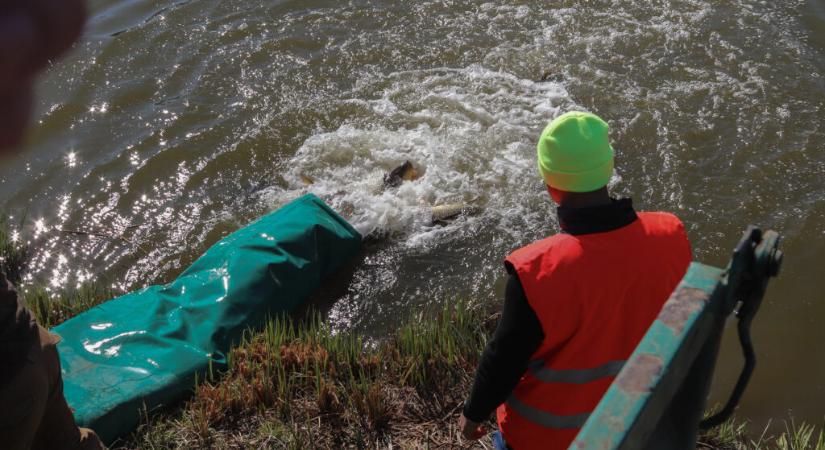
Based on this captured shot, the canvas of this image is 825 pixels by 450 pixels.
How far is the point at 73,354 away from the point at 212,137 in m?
3.48

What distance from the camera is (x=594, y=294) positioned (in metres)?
2.17

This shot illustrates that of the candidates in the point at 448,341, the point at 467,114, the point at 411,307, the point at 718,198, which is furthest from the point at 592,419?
the point at 467,114

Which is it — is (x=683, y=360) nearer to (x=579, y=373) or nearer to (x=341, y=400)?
(x=579, y=373)

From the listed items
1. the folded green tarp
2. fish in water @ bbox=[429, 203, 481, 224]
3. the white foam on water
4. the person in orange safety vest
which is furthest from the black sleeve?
fish in water @ bbox=[429, 203, 481, 224]

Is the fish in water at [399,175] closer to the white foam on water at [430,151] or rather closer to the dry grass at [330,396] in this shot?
the white foam on water at [430,151]

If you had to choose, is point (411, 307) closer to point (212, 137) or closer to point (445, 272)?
point (445, 272)

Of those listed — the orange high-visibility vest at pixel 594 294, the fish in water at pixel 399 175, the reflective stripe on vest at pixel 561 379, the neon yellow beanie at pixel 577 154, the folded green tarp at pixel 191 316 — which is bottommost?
the fish in water at pixel 399 175

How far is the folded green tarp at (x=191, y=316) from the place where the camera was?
3.50 meters

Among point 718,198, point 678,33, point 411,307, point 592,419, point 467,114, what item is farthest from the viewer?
point 678,33

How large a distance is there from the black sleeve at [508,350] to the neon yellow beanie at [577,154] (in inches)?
14.3

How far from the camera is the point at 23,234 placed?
19.3 feet

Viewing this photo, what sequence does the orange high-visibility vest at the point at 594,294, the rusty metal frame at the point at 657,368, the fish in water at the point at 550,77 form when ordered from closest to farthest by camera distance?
the rusty metal frame at the point at 657,368, the orange high-visibility vest at the point at 594,294, the fish in water at the point at 550,77

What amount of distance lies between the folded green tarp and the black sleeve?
6.20 ft

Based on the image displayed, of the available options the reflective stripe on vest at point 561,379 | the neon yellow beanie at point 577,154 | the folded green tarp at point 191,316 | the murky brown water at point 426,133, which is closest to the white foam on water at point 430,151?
the murky brown water at point 426,133
